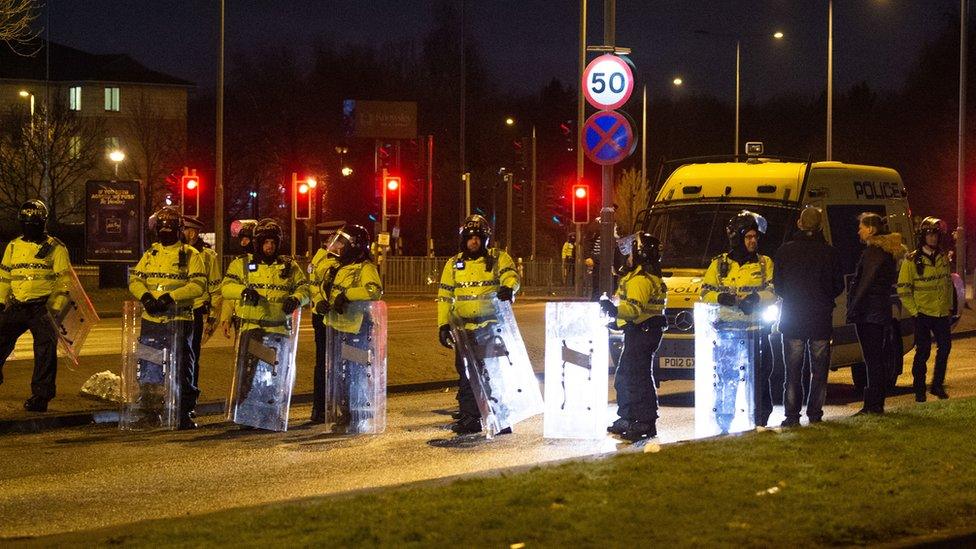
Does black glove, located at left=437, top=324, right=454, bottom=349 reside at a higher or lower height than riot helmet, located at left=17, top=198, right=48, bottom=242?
lower

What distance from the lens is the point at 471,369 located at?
12766mm

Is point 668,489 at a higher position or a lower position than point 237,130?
lower

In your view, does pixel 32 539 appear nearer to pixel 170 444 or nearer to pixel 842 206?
pixel 170 444

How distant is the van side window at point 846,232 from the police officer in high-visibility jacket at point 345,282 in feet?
18.2

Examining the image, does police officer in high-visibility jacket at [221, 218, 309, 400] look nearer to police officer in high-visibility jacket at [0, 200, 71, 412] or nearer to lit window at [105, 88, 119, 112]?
police officer in high-visibility jacket at [0, 200, 71, 412]

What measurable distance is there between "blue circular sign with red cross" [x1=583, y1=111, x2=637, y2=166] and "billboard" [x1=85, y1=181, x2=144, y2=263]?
15.3 meters

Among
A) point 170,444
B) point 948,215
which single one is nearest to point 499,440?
point 170,444

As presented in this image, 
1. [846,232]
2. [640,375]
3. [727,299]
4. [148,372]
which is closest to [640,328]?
[640,375]

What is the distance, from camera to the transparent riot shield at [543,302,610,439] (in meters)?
12.5

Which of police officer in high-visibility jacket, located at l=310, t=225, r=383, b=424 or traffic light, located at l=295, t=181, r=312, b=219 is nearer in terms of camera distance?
police officer in high-visibility jacket, located at l=310, t=225, r=383, b=424

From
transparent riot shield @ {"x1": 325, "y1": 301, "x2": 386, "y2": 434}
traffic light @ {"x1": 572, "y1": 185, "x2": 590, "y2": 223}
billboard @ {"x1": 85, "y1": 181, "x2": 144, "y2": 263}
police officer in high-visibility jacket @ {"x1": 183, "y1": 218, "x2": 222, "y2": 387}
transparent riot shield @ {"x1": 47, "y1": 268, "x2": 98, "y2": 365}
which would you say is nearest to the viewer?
transparent riot shield @ {"x1": 325, "y1": 301, "x2": 386, "y2": 434}

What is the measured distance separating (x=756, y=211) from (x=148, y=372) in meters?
6.71

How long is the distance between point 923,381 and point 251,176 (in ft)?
205

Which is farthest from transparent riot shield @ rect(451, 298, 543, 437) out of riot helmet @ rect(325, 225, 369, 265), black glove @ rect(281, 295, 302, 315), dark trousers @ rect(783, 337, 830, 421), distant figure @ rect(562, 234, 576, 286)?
distant figure @ rect(562, 234, 576, 286)
